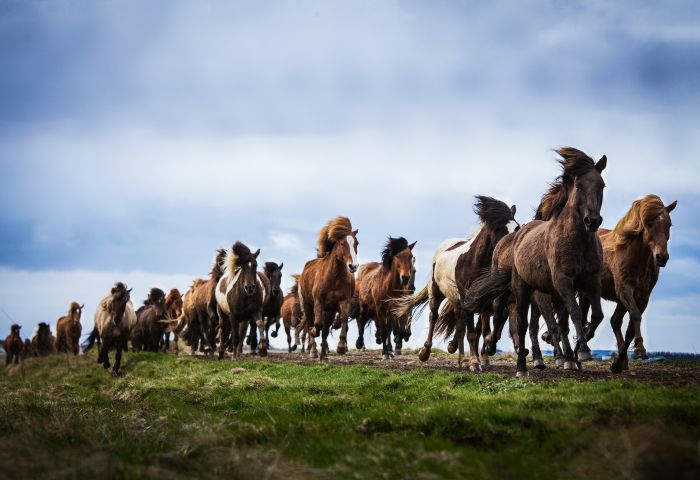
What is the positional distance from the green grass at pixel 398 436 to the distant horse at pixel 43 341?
114ft

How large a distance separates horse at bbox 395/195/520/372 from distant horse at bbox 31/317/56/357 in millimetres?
33589

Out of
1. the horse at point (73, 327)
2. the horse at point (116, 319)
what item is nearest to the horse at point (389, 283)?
the horse at point (116, 319)

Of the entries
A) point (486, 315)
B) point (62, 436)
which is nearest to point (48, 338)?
point (486, 315)

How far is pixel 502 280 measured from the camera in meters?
12.0

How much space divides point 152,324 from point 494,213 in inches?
850

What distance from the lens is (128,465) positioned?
498cm

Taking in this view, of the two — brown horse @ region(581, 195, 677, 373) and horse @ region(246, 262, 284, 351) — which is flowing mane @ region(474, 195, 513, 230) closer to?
brown horse @ region(581, 195, 677, 373)

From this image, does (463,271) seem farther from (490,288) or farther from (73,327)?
(73,327)

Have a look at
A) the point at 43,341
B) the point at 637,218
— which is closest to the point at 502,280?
the point at 637,218

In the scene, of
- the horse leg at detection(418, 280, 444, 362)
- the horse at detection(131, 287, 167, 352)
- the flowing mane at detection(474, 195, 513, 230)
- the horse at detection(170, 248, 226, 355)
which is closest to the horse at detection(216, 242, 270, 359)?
the horse at detection(170, 248, 226, 355)

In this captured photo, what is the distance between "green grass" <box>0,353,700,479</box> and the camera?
4.83m

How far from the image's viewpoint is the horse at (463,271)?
44.8 feet

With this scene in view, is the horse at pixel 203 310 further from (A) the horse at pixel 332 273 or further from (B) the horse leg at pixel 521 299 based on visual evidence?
(B) the horse leg at pixel 521 299

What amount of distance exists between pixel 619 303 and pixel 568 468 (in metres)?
10.1
